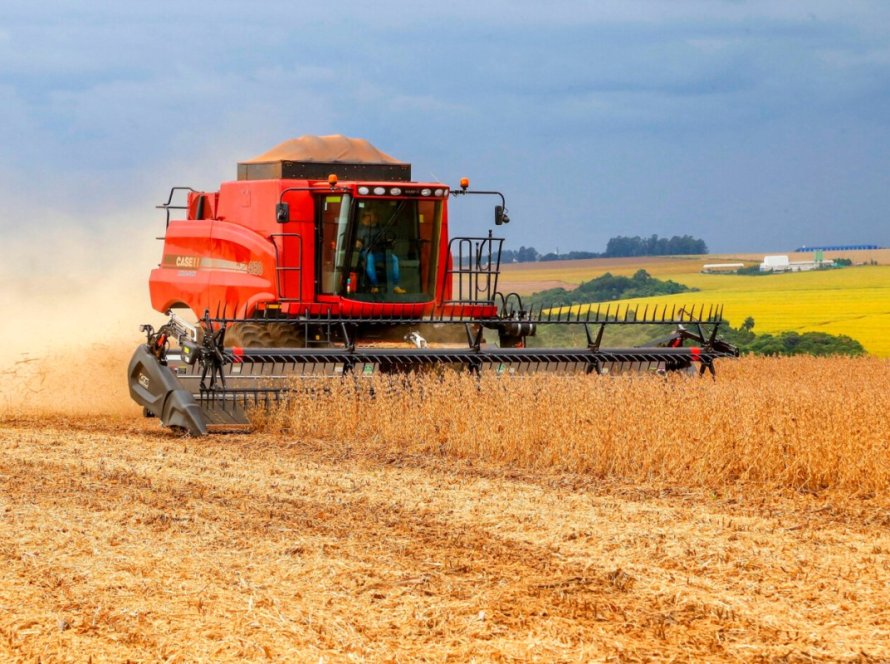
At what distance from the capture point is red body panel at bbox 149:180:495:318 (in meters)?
12.6

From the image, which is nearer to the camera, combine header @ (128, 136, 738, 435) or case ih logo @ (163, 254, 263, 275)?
combine header @ (128, 136, 738, 435)

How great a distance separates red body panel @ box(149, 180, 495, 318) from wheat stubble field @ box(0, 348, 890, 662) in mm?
1902

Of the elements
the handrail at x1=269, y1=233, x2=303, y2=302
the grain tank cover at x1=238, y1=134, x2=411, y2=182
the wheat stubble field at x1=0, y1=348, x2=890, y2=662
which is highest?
the grain tank cover at x1=238, y1=134, x2=411, y2=182

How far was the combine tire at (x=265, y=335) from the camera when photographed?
40.5 ft

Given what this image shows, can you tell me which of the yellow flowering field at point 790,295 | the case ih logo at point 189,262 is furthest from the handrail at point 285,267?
the yellow flowering field at point 790,295

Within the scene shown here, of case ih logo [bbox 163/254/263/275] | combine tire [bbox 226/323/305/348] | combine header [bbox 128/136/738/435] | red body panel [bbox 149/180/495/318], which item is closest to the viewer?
combine header [bbox 128/136/738/435]

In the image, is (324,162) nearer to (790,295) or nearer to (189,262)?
(189,262)

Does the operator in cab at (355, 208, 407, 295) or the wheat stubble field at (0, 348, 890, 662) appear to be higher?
the operator in cab at (355, 208, 407, 295)

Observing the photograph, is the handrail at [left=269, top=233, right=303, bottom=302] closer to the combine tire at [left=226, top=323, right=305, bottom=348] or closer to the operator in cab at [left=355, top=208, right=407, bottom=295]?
the combine tire at [left=226, top=323, right=305, bottom=348]

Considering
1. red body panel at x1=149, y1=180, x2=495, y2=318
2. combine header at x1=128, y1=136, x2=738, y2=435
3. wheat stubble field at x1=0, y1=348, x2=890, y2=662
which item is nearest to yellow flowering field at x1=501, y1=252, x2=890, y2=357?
combine header at x1=128, y1=136, x2=738, y2=435

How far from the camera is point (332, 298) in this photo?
12.6 metres

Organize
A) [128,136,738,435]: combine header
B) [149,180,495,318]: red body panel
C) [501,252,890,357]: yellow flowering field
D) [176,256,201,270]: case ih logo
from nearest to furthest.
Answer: [128,136,738,435]: combine header, [149,180,495,318]: red body panel, [176,256,201,270]: case ih logo, [501,252,890,357]: yellow flowering field

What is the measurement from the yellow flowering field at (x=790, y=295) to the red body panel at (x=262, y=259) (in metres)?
12.2

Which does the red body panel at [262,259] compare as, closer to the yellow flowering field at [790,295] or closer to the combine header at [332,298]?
the combine header at [332,298]
